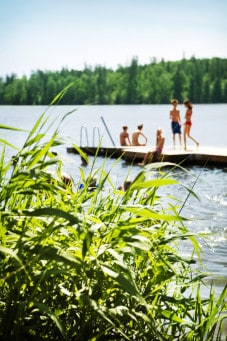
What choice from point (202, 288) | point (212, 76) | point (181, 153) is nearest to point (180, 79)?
point (212, 76)

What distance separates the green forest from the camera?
156 meters

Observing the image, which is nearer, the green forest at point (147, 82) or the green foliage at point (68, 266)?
the green foliage at point (68, 266)

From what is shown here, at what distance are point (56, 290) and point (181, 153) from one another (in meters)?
19.2

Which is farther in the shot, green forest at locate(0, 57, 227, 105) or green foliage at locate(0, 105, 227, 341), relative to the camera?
green forest at locate(0, 57, 227, 105)

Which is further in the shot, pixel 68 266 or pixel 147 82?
pixel 147 82

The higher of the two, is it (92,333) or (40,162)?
(40,162)

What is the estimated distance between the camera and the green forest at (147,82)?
15550cm

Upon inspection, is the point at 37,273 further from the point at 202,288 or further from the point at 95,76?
the point at 95,76

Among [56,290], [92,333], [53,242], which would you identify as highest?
[53,242]

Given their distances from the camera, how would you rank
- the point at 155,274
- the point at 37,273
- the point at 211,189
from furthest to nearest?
the point at 211,189 → the point at 155,274 → the point at 37,273

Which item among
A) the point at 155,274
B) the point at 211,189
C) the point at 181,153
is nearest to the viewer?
the point at 155,274

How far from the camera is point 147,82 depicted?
15788 centimetres

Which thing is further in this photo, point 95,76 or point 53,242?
point 95,76

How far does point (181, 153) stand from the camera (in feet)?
70.3
